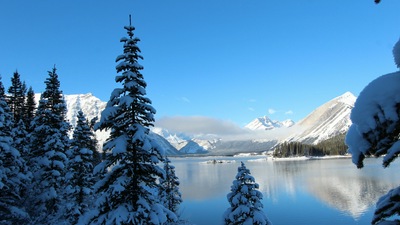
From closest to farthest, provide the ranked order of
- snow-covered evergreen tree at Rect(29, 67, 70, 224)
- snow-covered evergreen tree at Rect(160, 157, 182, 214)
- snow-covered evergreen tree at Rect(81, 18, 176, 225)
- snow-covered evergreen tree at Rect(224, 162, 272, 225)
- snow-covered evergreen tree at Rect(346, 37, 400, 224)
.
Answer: snow-covered evergreen tree at Rect(346, 37, 400, 224), snow-covered evergreen tree at Rect(81, 18, 176, 225), snow-covered evergreen tree at Rect(224, 162, 272, 225), snow-covered evergreen tree at Rect(29, 67, 70, 224), snow-covered evergreen tree at Rect(160, 157, 182, 214)

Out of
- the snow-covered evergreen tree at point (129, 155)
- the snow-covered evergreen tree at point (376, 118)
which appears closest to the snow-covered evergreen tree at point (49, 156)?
the snow-covered evergreen tree at point (129, 155)

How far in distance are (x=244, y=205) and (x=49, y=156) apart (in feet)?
68.4

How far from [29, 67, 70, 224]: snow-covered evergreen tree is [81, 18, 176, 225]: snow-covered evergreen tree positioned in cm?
1847

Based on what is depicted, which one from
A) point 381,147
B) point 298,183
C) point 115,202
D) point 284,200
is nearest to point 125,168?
point 115,202

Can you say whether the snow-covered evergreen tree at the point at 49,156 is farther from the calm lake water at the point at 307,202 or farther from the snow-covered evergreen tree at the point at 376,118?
the snow-covered evergreen tree at the point at 376,118

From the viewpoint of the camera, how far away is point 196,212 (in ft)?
177

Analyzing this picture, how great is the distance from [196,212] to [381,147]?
175 feet

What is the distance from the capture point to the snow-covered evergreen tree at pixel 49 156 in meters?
31.8

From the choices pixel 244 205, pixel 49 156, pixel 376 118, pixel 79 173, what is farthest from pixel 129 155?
pixel 49 156

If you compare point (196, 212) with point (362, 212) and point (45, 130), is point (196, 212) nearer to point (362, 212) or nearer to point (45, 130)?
point (362, 212)

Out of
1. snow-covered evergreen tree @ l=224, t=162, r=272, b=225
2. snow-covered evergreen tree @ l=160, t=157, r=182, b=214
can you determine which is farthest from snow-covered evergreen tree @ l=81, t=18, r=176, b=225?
snow-covered evergreen tree @ l=160, t=157, r=182, b=214

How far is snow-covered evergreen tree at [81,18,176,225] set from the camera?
1516cm

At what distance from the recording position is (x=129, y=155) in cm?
1606

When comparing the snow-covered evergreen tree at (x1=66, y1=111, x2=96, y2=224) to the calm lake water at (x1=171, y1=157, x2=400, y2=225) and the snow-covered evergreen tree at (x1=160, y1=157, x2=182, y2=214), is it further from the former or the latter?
the calm lake water at (x1=171, y1=157, x2=400, y2=225)
